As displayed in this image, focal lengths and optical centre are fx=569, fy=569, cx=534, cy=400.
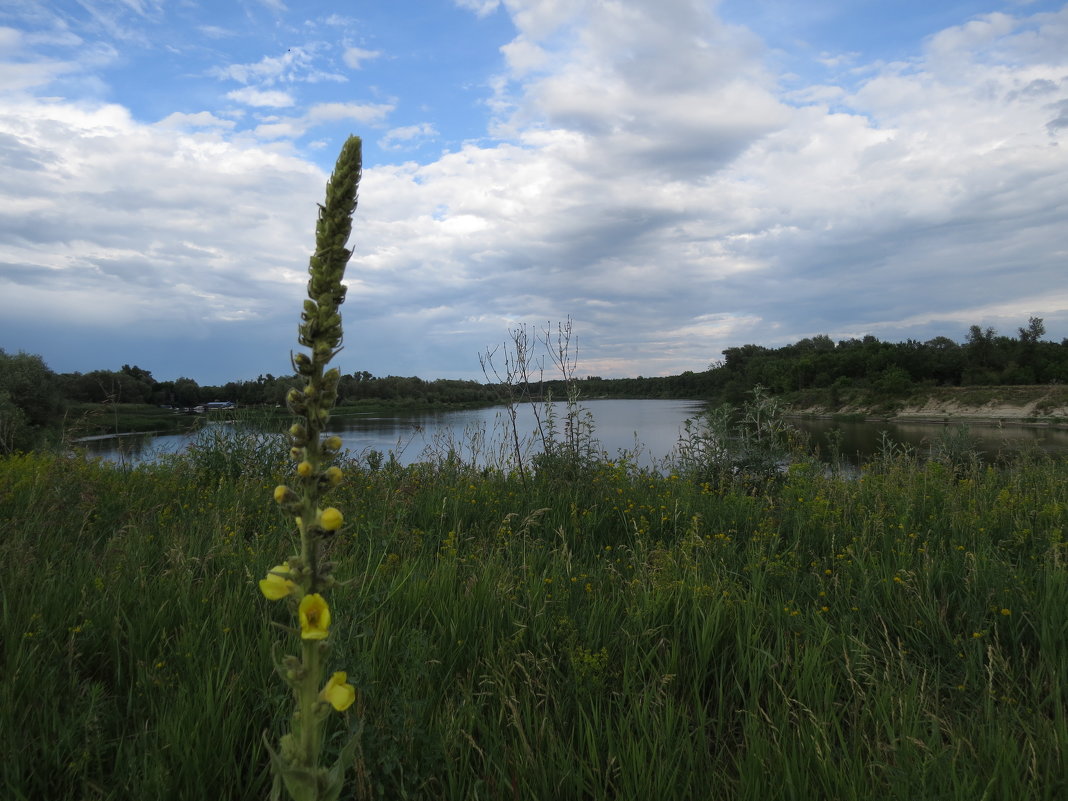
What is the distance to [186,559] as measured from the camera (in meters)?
3.38

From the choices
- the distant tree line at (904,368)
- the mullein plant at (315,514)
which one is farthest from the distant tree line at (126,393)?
the distant tree line at (904,368)

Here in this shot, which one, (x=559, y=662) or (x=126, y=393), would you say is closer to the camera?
(x=559, y=662)

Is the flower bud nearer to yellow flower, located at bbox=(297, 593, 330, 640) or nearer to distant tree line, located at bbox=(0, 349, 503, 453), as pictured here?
yellow flower, located at bbox=(297, 593, 330, 640)

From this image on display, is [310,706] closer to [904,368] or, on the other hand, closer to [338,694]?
[338,694]

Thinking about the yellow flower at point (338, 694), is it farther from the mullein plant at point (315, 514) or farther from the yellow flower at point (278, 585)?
the yellow flower at point (278, 585)

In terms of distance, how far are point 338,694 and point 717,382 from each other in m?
70.5

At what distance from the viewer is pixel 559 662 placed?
2668 mm

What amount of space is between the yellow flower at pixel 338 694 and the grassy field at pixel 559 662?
2.77ft

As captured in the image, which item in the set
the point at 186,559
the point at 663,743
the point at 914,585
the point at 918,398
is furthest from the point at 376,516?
the point at 918,398

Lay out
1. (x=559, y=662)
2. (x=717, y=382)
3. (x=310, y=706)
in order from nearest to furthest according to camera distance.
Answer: (x=310, y=706) < (x=559, y=662) < (x=717, y=382)

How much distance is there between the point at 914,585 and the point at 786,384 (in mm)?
66200

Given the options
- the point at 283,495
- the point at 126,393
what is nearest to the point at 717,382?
the point at 126,393

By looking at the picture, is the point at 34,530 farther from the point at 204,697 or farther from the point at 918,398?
the point at 918,398

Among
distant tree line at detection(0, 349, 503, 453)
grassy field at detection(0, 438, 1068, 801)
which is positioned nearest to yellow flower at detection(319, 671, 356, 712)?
grassy field at detection(0, 438, 1068, 801)
